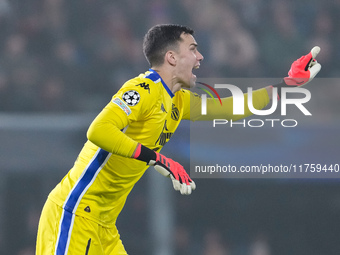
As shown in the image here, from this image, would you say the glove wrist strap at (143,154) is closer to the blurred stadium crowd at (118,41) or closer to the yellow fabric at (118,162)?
the yellow fabric at (118,162)

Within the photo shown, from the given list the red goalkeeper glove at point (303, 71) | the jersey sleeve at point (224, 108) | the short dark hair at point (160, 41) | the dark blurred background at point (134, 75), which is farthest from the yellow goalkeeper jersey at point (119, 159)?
the dark blurred background at point (134, 75)

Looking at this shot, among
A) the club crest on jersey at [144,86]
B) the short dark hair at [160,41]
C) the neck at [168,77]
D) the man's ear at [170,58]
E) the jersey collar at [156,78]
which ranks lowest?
the club crest on jersey at [144,86]

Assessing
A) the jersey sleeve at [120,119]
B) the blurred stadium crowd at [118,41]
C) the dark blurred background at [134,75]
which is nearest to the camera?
the jersey sleeve at [120,119]

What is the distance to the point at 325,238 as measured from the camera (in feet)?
18.1

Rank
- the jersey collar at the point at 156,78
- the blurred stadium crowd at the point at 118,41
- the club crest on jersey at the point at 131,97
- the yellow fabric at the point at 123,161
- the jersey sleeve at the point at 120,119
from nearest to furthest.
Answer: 1. the jersey sleeve at the point at 120,119
2. the club crest on jersey at the point at 131,97
3. the yellow fabric at the point at 123,161
4. the jersey collar at the point at 156,78
5. the blurred stadium crowd at the point at 118,41

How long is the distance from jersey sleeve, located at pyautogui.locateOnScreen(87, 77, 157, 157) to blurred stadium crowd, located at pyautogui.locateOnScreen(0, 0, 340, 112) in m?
2.54

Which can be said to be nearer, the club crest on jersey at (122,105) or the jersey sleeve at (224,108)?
the club crest on jersey at (122,105)

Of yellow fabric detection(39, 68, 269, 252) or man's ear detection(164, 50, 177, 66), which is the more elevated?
man's ear detection(164, 50, 177, 66)

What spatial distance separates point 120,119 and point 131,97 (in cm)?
13

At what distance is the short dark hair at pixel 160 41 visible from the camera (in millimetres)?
3598

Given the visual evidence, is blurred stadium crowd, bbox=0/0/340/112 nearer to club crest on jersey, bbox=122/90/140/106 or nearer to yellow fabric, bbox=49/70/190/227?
yellow fabric, bbox=49/70/190/227

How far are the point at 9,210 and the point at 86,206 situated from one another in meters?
2.32

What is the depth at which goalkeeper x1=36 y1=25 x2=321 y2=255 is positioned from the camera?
314 centimetres

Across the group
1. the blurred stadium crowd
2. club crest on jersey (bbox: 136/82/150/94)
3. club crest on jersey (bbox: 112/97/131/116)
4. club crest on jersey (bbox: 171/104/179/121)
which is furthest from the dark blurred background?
club crest on jersey (bbox: 112/97/131/116)
